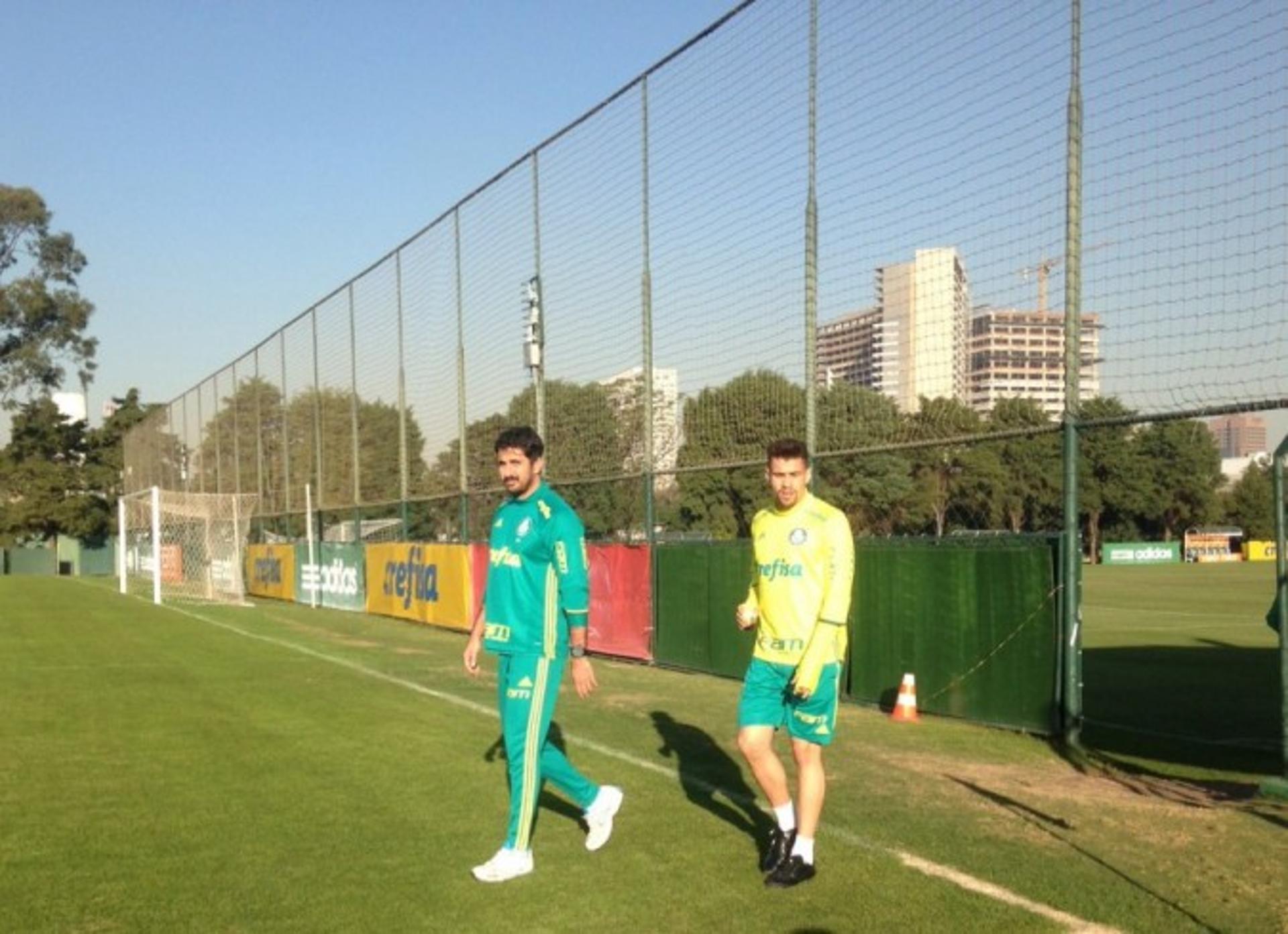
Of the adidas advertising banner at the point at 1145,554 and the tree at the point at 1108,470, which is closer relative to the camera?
the tree at the point at 1108,470

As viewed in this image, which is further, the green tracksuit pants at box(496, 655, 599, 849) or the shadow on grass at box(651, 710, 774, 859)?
the shadow on grass at box(651, 710, 774, 859)

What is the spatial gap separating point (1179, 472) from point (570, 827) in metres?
12.8

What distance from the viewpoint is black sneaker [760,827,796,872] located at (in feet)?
19.3

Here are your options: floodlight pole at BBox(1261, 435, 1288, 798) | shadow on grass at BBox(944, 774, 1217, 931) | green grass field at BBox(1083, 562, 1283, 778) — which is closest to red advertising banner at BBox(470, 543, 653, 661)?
green grass field at BBox(1083, 562, 1283, 778)

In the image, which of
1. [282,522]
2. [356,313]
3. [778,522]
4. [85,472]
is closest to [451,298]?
[356,313]

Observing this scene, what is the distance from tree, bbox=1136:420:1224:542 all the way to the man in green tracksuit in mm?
7061

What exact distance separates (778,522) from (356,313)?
2696 centimetres

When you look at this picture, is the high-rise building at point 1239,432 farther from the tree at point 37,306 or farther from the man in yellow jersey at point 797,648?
the tree at point 37,306

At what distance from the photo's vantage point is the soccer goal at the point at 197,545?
32781mm

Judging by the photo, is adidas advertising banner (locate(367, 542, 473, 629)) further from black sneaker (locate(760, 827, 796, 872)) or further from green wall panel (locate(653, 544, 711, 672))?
black sneaker (locate(760, 827, 796, 872))

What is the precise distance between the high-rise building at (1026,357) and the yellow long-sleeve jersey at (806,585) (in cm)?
486

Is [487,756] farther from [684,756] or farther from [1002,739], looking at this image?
[1002,739]

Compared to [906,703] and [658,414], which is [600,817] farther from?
[658,414]

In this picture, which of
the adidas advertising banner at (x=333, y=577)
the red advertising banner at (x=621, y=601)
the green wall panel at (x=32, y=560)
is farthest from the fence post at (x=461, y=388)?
the green wall panel at (x=32, y=560)
